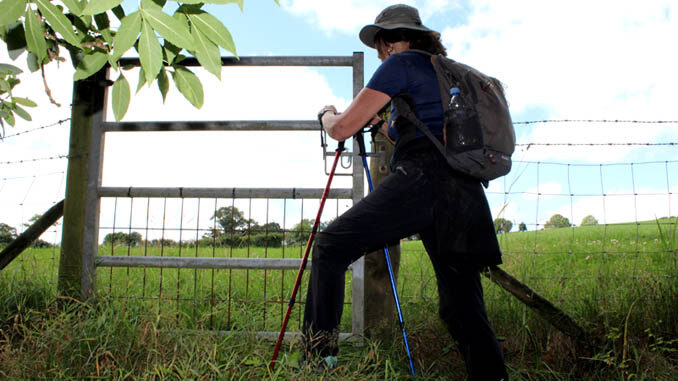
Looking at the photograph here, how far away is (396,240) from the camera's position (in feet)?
7.63

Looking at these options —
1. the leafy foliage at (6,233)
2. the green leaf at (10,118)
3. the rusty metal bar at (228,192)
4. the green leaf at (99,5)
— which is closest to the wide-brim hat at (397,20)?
the rusty metal bar at (228,192)

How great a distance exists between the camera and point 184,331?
113 inches

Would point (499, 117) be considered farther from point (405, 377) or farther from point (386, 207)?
point (405, 377)

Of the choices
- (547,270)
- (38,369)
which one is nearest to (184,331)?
(38,369)

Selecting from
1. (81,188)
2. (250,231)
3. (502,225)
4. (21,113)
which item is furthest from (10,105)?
(502,225)

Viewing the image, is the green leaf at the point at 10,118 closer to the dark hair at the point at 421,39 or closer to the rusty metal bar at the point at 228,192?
the rusty metal bar at the point at 228,192

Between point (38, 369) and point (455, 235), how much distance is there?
2.26m

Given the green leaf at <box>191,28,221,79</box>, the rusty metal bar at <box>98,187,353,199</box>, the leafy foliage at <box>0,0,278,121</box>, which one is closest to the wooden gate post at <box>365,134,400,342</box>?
the rusty metal bar at <box>98,187,353,199</box>

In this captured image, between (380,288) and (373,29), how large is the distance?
1.69 meters

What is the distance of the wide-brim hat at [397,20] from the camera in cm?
242

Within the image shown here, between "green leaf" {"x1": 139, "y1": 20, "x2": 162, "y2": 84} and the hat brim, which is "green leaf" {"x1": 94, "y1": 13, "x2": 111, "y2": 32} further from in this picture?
the hat brim

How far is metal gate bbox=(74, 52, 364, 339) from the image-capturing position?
3.36m

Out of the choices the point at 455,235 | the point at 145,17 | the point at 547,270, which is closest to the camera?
the point at 145,17

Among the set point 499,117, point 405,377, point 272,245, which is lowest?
point 405,377
